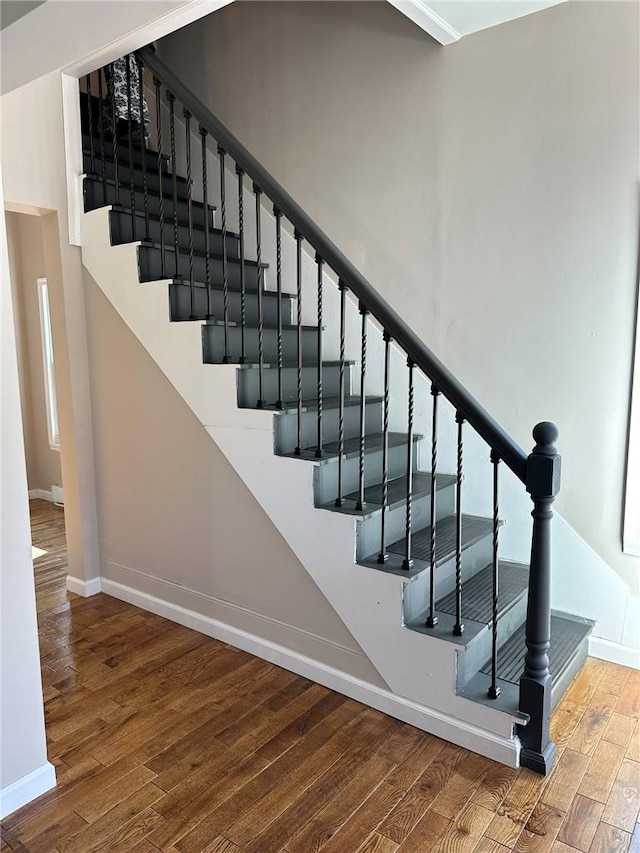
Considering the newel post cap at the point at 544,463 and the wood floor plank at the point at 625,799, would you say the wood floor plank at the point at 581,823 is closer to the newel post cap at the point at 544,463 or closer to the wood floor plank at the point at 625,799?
the wood floor plank at the point at 625,799

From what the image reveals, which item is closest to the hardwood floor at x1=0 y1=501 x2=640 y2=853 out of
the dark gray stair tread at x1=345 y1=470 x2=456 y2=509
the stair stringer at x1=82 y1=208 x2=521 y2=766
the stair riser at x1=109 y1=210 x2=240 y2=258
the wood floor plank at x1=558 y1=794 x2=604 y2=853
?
the wood floor plank at x1=558 y1=794 x2=604 y2=853

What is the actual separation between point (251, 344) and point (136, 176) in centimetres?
143

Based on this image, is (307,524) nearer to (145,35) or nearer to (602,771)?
(602,771)

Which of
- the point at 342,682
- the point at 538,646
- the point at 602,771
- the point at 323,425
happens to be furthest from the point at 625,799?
the point at 323,425

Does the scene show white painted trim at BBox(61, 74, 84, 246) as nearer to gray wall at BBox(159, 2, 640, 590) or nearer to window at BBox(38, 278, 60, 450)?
gray wall at BBox(159, 2, 640, 590)

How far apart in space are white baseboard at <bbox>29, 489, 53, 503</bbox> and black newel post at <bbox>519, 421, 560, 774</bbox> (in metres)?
4.71

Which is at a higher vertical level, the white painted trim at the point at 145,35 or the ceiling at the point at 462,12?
the white painted trim at the point at 145,35

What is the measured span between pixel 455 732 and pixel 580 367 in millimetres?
1598

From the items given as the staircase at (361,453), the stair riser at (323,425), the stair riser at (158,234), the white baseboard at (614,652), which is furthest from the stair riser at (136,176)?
the white baseboard at (614,652)

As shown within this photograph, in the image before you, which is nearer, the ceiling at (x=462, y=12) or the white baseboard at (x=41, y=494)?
the ceiling at (x=462, y=12)

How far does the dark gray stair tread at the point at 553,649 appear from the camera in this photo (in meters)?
2.22

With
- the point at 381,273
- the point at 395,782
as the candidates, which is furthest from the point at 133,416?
the point at 395,782

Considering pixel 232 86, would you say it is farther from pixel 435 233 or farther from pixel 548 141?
pixel 548 141

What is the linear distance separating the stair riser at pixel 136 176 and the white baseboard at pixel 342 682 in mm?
2309
